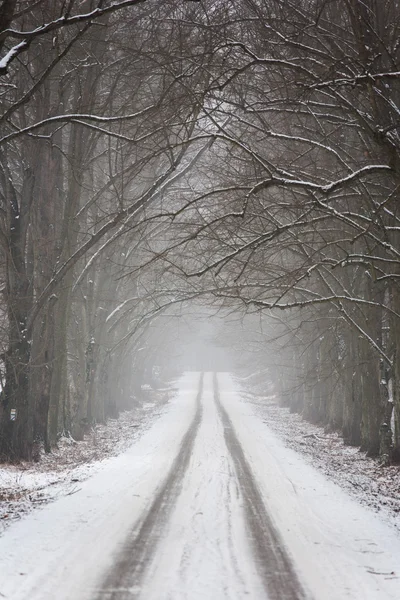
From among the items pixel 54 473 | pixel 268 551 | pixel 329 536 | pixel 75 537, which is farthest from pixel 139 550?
pixel 54 473

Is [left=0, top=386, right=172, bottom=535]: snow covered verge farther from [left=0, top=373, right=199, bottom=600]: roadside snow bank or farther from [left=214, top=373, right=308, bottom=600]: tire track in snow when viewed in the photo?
[left=214, top=373, right=308, bottom=600]: tire track in snow

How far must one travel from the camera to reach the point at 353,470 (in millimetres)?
15156

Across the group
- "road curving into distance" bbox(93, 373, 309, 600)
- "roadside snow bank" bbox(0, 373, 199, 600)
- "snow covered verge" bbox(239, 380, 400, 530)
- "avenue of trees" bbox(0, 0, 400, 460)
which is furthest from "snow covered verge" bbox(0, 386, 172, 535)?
"snow covered verge" bbox(239, 380, 400, 530)

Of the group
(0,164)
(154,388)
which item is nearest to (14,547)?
(0,164)

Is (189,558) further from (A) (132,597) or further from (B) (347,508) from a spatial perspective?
(B) (347,508)

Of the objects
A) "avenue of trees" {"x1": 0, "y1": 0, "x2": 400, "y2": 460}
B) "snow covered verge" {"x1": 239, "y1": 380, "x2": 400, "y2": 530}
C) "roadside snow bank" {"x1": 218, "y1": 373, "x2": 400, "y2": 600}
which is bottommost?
"snow covered verge" {"x1": 239, "y1": 380, "x2": 400, "y2": 530}

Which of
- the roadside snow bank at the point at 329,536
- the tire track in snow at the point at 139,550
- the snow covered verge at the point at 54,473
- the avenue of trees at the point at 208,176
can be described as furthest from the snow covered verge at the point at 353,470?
the snow covered verge at the point at 54,473

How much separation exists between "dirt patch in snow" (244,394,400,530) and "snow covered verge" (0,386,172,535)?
205 inches

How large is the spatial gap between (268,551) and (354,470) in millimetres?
8972

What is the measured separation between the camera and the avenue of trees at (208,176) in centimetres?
923

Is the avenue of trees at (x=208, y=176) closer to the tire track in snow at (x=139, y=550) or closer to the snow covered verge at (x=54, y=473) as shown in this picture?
the snow covered verge at (x=54, y=473)

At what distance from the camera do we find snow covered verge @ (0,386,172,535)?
365 inches

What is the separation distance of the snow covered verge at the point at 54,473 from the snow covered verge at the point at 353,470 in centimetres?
519

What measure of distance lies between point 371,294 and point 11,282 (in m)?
9.44
